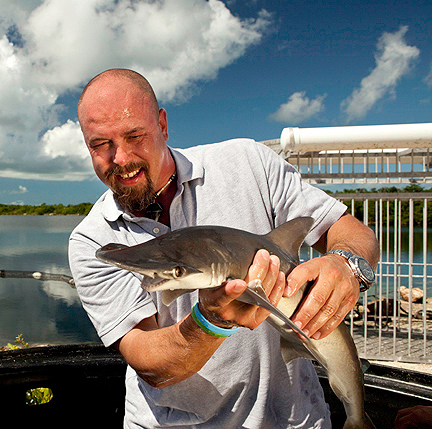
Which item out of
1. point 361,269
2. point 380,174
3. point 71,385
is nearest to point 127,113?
point 361,269

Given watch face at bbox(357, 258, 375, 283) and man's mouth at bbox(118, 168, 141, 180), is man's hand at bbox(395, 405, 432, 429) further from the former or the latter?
man's mouth at bbox(118, 168, 141, 180)

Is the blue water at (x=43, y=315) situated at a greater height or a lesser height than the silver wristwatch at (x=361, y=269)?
lesser

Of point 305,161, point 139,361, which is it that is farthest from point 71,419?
point 305,161

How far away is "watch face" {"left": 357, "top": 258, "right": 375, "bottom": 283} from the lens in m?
1.50

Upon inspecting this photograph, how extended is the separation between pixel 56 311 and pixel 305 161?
51.7 feet

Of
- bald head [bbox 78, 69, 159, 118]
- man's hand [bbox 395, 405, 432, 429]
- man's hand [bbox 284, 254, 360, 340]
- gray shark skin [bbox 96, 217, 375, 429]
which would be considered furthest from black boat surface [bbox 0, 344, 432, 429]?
bald head [bbox 78, 69, 159, 118]

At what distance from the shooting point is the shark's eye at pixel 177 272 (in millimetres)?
1001

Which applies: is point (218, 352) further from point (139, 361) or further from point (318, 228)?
point (318, 228)

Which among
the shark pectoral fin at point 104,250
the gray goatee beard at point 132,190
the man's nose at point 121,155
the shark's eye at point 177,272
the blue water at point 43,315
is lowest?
the blue water at point 43,315

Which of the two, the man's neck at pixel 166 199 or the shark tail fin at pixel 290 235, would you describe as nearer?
the shark tail fin at pixel 290 235

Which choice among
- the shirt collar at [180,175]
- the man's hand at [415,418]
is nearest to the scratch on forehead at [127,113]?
the shirt collar at [180,175]

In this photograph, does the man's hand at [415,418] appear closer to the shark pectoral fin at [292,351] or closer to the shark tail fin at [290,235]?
the shark pectoral fin at [292,351]

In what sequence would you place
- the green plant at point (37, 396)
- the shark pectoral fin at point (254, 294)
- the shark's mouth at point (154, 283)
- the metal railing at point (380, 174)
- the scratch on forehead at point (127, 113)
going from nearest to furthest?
1. the shark's mouth at point (154, 283)
2. the shark pectoral fin at point (254, 294)
3. the scratch on forehead at point (127, 113)
4. the green plant at point (37, 396)
5. the metal railing at point (380, 174)

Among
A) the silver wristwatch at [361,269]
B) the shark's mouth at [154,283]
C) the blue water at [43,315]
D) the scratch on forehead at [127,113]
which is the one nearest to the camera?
the shark's mouth at [154,283]
